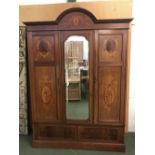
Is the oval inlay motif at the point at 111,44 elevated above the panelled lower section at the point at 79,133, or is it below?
above

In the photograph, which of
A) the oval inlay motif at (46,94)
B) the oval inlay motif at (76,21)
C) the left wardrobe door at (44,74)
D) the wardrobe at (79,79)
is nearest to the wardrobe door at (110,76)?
the wardrobe at (79,79)

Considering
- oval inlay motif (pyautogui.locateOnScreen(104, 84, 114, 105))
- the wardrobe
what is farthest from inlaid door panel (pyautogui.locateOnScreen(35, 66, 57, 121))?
oval inlay motif (pyautogui.locateOnScreen(104, 84, 114, 105))

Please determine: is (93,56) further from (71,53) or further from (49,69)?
(49,69)

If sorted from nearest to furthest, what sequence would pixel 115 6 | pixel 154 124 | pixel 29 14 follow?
pixel 154 124 → pixel 115 6 → pixel 29 14

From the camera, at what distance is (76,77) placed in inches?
101

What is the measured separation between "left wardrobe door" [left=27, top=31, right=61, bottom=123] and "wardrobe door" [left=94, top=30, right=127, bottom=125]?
24.1 inches

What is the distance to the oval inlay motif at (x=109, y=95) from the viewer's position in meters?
2.46

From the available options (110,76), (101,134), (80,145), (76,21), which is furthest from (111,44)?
(80,145)

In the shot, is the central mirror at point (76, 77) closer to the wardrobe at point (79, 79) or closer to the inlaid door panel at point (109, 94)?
the wardrobe at point (79, 79)

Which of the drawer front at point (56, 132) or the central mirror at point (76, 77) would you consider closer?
the central mirror at point (76, 77)

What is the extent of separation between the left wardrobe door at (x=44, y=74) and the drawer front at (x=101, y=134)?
455 mm
